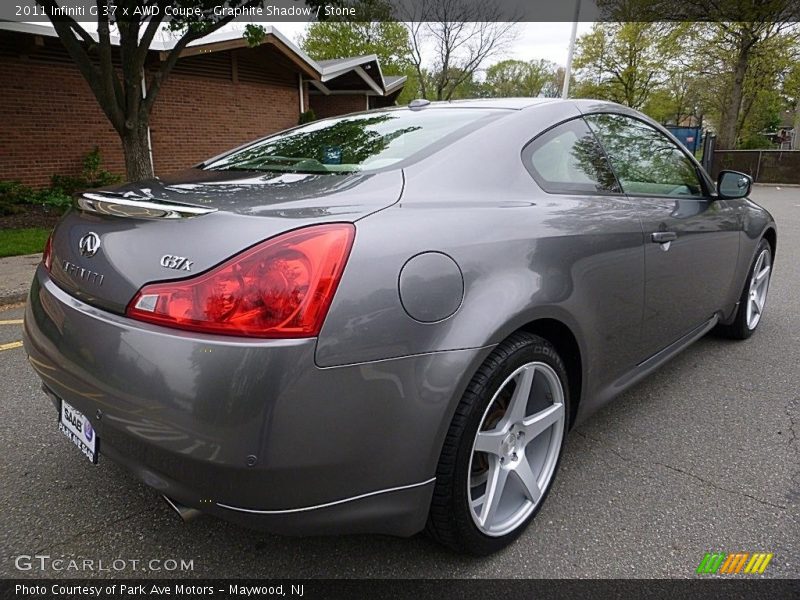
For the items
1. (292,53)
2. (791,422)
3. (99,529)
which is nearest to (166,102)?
(292,53)

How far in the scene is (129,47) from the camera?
766 centimetres

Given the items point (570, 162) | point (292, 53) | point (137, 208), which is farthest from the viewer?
point (292, 53)

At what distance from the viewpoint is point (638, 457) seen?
249 cm

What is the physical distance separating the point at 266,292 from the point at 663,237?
188 cm

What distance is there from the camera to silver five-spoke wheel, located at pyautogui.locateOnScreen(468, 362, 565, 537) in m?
1.80

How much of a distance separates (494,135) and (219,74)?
41.9ft

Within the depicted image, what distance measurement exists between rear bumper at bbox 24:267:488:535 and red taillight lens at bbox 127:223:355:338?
1.5 inches

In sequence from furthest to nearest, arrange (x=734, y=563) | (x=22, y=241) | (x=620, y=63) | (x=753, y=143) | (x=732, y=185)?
(x=620, y=63) → (x=753, y=143) → (x=22, y=241) → (x=732, y=185) → (x=734, y=563)

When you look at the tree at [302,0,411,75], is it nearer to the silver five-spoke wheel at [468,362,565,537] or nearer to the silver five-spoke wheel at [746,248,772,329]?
the silver five-spoke wheel at [746,248,772,329]

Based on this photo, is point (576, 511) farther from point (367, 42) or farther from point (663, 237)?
point (367, 42)

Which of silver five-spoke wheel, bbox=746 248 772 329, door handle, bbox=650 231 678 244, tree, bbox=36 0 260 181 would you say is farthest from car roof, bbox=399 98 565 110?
tree, bbox=36 0 260 181

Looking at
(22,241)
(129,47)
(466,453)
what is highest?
(129,47)

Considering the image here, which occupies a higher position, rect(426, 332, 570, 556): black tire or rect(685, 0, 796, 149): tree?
rect(685, 0, 796, 149): tree

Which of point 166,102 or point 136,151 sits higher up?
point 166,102
